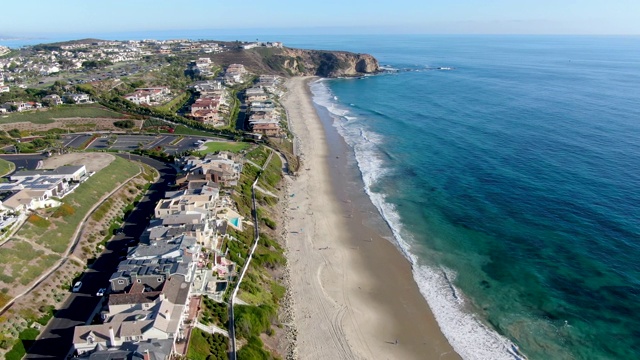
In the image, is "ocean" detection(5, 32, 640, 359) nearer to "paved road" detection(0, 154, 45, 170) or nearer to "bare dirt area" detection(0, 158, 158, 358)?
"bare dirt area" detection(0, 158, 158, 358)

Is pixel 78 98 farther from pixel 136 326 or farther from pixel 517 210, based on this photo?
pixel 517 210

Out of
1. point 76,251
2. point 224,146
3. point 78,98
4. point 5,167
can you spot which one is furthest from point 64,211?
point 78,98

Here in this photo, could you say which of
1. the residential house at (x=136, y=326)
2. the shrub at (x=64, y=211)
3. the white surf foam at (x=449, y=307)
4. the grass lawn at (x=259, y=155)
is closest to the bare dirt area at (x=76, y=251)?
the shrub at (x=64, y=211)

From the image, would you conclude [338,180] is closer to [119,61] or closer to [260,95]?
[260,95]

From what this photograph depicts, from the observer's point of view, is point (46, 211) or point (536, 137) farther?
point (536, 137)

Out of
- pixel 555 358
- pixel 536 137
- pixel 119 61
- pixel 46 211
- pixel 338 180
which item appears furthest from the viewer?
pixel 119 61

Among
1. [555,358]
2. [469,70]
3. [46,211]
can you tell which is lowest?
[555,358]

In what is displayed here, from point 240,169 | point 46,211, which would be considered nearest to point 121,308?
point 46,211
